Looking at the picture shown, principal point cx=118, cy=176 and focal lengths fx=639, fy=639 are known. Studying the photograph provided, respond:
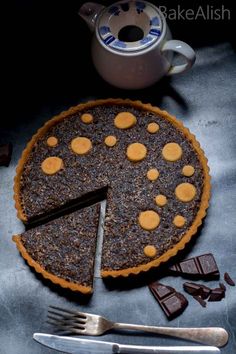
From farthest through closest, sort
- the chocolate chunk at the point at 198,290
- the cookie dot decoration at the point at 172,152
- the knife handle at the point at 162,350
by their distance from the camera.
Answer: the cookie dot decoration at the point at 172,152
the chocolate chunk at the point at 198,290
the knife handle at the point at 162,350

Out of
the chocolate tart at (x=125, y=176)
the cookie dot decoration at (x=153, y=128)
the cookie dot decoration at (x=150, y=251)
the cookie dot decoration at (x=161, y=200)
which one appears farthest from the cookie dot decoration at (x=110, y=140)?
the cookie dot decoration at (x=150, y=251)

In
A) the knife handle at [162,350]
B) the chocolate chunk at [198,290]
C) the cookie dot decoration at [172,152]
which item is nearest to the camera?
the knife handle at [162,350]

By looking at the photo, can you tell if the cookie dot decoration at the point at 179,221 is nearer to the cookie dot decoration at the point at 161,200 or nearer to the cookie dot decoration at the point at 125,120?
the cookie dot decoration at the point at 161,200

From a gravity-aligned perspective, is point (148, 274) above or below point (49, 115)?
below

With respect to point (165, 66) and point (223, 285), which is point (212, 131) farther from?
point (223, 285)

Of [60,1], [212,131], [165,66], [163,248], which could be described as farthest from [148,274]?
[60,1]

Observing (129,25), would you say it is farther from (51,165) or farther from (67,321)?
(67,321)
